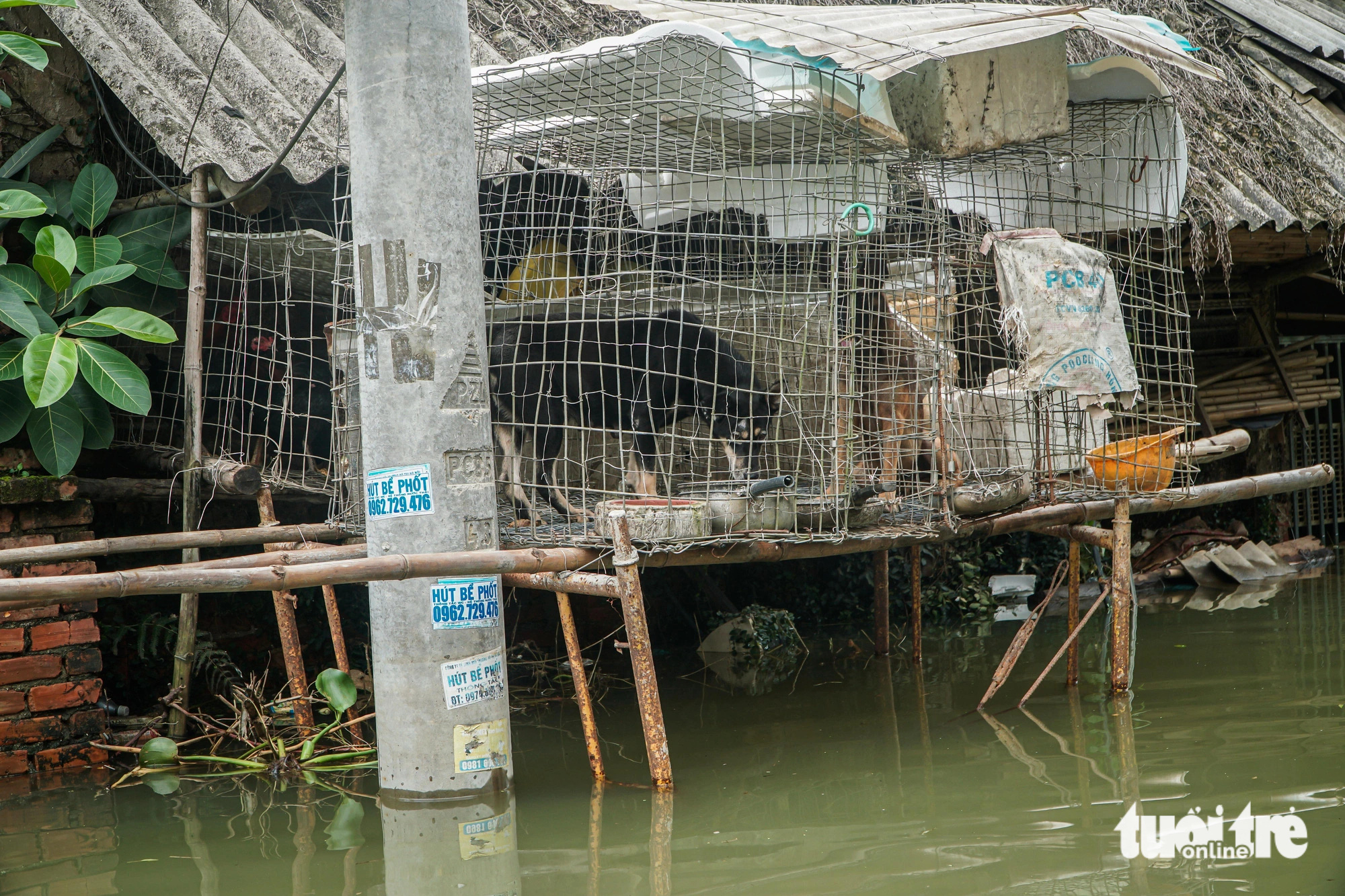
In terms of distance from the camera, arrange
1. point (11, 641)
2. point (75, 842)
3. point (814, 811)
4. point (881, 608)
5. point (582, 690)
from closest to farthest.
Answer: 1. point (75, 842)
2. point (814, 811)
3. point (582, 690)
4. point (11, 641)
5. point (881, 608)

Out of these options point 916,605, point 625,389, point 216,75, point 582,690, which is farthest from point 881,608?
point 216,75

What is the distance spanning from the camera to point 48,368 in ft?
12.8

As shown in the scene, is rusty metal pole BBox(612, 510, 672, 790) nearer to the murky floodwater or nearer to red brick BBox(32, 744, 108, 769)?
the murky floodwater

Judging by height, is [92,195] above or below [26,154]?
below

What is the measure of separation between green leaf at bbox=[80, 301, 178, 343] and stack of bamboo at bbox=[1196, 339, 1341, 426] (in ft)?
23.4

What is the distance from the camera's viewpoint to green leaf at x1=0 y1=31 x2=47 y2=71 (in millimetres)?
3801

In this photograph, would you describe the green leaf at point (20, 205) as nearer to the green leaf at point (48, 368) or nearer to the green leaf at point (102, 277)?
the green leaf at point (102, 277)

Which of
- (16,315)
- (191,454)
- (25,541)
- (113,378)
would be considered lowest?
(25,541)

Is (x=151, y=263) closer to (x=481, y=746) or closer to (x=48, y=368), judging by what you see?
(x=48, y=368)

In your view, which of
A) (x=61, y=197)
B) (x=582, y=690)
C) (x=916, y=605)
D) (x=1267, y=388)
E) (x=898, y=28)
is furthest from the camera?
(x=1267, y=388)

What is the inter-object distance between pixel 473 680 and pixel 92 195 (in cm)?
255

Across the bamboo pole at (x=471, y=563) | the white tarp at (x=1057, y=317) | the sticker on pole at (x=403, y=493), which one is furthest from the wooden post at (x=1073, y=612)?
the sticker on pole at (x=403, y=493)

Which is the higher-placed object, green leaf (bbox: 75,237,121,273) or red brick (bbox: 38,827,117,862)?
green leaf (bbox: 75,237,121,273)

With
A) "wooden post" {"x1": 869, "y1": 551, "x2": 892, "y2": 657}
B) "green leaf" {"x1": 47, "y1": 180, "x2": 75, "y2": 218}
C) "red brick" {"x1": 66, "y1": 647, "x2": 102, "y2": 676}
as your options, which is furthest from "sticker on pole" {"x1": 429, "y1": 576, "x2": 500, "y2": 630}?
"wooden post" {"x1": 869, "y1": 551, "x2": 892, "y2": 657}
